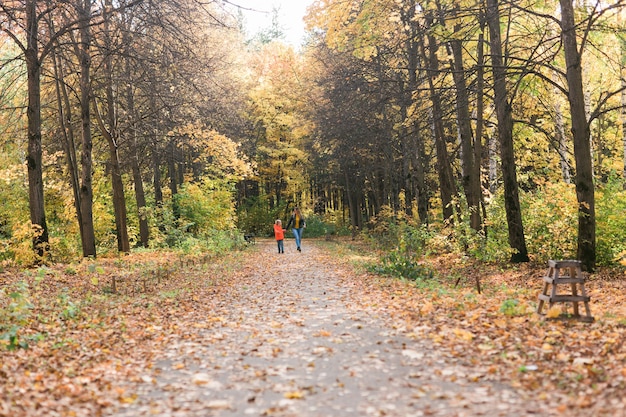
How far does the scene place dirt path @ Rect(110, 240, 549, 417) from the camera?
15.4 feet

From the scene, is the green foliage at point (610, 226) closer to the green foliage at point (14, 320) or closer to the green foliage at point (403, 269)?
the green foliage at point (403, 269)

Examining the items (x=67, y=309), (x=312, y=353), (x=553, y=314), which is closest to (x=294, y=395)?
(x=312, y=353)

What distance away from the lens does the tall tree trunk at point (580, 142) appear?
35.6 feet

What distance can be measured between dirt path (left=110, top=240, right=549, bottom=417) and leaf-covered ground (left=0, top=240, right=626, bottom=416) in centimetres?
2

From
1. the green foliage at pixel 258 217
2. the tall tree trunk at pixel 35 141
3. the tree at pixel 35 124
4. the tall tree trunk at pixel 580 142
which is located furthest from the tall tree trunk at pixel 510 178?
the green foliage at pixel 258 217

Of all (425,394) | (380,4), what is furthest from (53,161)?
(425,394)

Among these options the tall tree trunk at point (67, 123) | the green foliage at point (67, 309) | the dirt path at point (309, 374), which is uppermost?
the tall tree trunk at point (67, 123)

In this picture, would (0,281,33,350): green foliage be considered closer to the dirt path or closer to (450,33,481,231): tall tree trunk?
the dirt path

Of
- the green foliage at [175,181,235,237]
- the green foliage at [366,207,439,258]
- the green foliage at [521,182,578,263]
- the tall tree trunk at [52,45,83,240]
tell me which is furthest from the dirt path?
the green foliage at [175,181,235,237]

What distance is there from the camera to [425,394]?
16.2ft

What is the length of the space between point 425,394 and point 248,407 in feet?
5.34

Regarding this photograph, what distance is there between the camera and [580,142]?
1106cm

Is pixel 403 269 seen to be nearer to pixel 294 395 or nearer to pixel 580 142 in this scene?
pixel 580 142

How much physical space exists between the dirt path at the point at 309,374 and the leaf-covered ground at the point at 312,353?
0.02 meters
